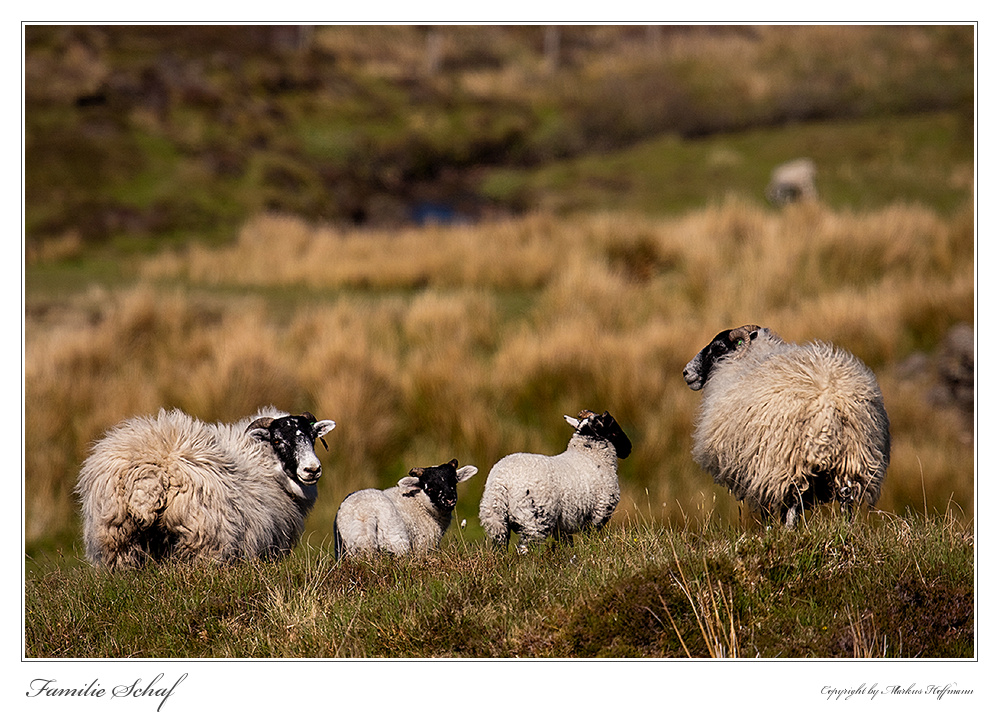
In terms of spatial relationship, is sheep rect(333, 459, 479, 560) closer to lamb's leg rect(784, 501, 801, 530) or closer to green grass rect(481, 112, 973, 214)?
lamb's leg rect(784, 501, 801, 530)

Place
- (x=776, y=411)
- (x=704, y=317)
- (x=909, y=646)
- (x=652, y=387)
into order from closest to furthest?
(x=909, y=646) < (x=776, y=411) < (x=652, y=387) < (x=704, y=317)

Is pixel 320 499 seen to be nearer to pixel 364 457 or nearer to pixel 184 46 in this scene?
pixel 364 457

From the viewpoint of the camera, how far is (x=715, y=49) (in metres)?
37.5

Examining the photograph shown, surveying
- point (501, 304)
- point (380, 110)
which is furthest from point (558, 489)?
point (380, 110)

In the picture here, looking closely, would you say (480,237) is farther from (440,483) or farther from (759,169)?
(440,483)

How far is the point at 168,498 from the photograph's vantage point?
230 inches

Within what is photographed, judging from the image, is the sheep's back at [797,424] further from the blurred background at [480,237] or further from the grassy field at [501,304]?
the blurred background at [480,237]

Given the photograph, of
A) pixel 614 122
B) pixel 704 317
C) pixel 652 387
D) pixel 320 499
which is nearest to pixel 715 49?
pixel 614 122

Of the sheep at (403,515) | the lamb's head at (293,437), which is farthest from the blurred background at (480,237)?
the sheep at (403,515)

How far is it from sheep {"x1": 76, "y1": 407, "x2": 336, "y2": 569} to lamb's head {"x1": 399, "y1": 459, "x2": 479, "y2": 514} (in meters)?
0.66

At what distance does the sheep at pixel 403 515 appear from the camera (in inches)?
232

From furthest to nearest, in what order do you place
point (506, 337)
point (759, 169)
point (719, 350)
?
point (759, 169)
point (506, 337)
point (719, 350)

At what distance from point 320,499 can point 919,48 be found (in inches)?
1181

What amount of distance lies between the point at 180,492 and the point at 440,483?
5.38 feet
